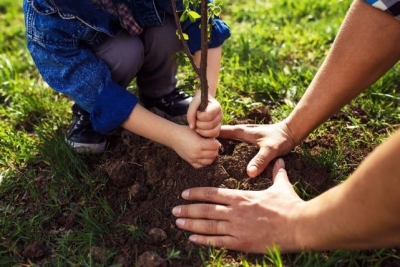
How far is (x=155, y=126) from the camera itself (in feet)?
7.75

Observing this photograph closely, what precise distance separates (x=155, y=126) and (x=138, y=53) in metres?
0.46

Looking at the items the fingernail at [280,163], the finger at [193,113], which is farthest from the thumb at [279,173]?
the finger at [193,113]

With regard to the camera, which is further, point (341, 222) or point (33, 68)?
point (33, 68)

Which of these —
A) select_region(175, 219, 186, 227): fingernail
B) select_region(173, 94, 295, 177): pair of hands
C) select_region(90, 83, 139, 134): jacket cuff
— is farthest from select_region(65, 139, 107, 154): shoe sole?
select_region(175, 219, 186, 227): fingernail

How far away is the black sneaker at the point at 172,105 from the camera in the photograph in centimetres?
287

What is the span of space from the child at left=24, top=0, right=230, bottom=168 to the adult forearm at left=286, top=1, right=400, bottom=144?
44 centimetres

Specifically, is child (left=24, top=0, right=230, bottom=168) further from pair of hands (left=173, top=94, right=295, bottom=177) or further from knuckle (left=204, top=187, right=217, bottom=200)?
knuckle (left=204, top=187, right=217, bottom=200)

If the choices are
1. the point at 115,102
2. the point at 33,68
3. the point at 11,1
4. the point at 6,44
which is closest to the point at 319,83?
the point at 115,102

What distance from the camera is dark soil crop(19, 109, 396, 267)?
2.08m

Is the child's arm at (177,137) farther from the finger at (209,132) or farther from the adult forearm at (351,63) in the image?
the adult forearm at (351,63)

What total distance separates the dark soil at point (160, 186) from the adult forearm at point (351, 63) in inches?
7.7

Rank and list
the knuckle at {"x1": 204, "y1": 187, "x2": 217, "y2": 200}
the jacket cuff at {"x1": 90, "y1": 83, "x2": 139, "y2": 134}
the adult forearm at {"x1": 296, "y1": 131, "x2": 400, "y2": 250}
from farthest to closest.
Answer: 1. the jacket cuff at {"x1": 90, "y1": 83, "x2": 139, "y2": 134}
2. the knuckle at {"x1": 204, "y1": 187, "x2": 217, "y2": 200}
3. the adult forearm at {"x1": 296, "y1": 131, "x2": 400, "y2": 250}

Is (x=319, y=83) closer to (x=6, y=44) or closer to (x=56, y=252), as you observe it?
(x=56, y=252)

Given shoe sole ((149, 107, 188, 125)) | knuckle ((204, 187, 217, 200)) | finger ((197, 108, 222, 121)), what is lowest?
shoe sole ((149, 107, 188, 125))
